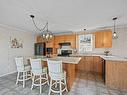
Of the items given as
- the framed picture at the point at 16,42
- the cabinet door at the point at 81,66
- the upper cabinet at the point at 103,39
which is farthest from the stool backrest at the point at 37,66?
the upper cabinet at the point at 103,39

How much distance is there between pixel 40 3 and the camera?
202 centimetres

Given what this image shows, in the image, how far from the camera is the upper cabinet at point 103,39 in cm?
426

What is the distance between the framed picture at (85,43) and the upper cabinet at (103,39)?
61 cm

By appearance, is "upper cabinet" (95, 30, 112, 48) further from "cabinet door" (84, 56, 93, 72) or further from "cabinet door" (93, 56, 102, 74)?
"cabinet door" (84, 56, 93, 72)

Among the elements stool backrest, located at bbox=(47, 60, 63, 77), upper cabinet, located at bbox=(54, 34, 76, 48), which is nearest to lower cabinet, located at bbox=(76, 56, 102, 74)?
upper cabinet, located at bbox=(54, 34, 76, 48)

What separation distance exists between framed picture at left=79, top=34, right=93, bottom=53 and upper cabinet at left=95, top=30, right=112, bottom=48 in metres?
0.61

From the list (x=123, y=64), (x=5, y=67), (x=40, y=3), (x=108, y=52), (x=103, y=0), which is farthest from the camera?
(x=108, y=52)

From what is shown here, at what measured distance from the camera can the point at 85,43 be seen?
545 centimetres

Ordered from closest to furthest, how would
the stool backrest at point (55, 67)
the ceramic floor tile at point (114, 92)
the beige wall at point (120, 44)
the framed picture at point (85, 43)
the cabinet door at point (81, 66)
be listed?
1. the stool backrest at point (55, 67)
2. the ceramic floor tile at point (114, 92)
3. the beige wall at point (120, 44)
4. the cabinet door at point (81, 66)
5. the framed picture at point (85, 43)

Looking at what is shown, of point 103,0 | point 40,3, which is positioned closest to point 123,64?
point 103,0

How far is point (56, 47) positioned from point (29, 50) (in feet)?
5.85

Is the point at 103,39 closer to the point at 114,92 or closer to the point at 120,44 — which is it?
the point at 120,44

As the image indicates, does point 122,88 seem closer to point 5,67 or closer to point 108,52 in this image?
point 108,52

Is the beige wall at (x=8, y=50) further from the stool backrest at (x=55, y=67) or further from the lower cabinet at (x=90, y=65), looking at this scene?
the lower cabinet at (x=90, y=65)
